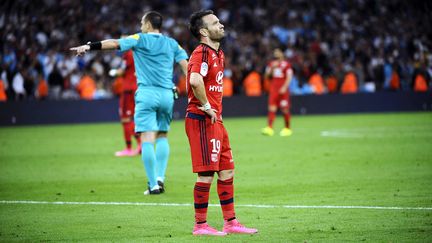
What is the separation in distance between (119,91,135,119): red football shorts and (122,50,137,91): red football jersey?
0.46 feet

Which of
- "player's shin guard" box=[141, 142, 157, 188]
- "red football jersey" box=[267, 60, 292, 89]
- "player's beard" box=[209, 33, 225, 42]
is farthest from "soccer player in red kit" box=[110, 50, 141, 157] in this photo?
"player's beard" box=[209, 33, 225, 42]

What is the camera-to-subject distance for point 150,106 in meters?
11.8

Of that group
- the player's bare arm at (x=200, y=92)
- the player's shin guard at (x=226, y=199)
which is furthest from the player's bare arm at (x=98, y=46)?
the player's shin guard at (x=226, y=199)

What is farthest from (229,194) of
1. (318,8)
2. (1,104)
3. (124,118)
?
(318,8)

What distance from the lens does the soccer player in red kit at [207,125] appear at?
8484mm

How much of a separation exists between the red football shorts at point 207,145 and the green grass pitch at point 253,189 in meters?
0.74

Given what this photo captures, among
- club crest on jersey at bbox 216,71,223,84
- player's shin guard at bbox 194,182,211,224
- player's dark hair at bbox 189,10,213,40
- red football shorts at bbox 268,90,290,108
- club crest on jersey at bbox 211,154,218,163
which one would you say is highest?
player's dark hair at bbox 189,10,213,40

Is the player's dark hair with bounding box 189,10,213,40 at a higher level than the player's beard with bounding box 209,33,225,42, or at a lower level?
higher

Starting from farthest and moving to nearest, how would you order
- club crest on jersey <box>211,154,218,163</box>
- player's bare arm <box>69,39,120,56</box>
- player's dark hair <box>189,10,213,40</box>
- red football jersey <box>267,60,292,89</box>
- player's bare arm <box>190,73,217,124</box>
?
red football jersey <box>267,60,292,89</box> → player's bare arm <box>69,39,120,56</box> → player's dark hair <box>189,10,213,40</box> → club crest on jersey <box>211,154,218,163</box> → player's bare arm <box>190,73,217,124</box>

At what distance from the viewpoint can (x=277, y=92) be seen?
23.9 meters

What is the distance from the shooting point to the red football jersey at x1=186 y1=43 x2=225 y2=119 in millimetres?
8500

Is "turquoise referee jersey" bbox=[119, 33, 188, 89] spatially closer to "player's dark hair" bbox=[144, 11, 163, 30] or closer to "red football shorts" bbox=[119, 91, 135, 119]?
"player's dark hair" bbox=[144, 11, 163, 30]

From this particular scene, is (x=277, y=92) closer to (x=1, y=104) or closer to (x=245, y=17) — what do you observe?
(x=1, y=104)

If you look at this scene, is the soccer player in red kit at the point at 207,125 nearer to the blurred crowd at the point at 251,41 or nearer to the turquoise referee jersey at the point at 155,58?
the turquoise referee jersey at the point at 155,58
